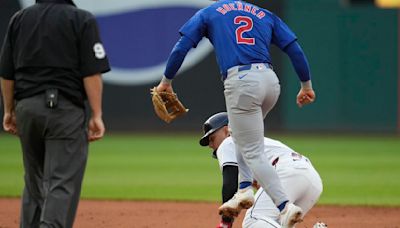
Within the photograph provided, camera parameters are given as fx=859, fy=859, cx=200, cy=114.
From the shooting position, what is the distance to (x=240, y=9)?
5.66 meters

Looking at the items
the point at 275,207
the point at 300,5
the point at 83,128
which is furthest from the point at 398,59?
the point at 83,128

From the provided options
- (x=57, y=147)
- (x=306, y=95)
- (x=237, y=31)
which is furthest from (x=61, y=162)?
(x=306, y=95)

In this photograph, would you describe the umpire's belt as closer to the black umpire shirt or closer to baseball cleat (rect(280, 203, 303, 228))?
baseball cleat (rect(280, 203, 303, 228))

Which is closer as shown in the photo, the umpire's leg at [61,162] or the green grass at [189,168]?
the umpire's leg at [61,162]

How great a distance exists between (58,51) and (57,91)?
8.6 inches

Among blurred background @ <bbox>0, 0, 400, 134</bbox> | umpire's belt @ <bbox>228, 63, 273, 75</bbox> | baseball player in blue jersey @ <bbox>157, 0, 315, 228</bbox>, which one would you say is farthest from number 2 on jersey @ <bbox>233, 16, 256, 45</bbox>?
blurred background @ <bbox>0, 0, 400, 134</bbox>

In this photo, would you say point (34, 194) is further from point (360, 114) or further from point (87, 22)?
point (360, 114)

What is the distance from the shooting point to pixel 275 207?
5746mm

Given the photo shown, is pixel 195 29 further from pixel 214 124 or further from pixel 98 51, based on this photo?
pixel 98 51

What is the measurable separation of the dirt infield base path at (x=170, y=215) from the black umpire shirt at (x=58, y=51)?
9.36 ft

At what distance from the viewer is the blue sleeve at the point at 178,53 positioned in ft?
18.5

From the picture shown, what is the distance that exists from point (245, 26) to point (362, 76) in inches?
459

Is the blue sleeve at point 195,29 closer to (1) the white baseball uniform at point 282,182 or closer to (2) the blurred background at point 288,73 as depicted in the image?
(1) the white baseball uniform at point 282,182

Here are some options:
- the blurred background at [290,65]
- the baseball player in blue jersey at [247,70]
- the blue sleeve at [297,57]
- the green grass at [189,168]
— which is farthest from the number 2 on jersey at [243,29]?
the blurred background at [290,65]
